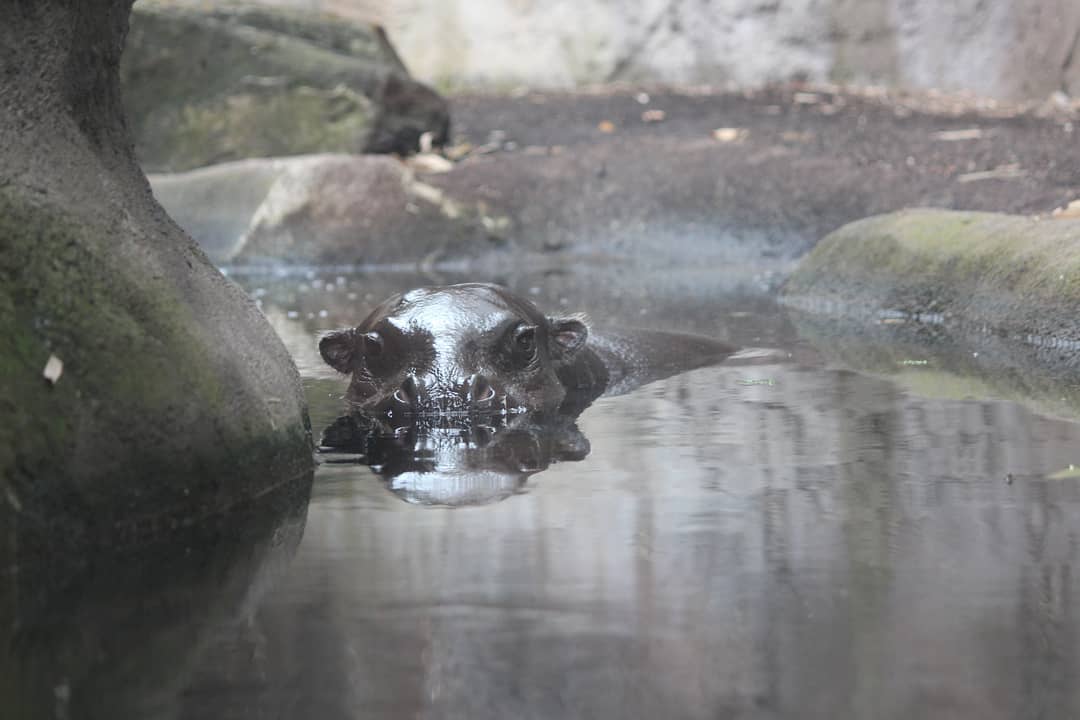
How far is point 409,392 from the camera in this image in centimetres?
513

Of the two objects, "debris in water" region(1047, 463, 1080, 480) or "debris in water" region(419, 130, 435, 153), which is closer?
"debris in water" region(1047, 463, 1080, 480)

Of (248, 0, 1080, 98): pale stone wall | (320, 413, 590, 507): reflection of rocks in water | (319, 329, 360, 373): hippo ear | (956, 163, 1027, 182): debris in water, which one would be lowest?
(248, 0, 1080, 98): pale stone wall

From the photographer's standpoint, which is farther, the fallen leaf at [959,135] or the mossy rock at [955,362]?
the fallen leaf at [959,135]

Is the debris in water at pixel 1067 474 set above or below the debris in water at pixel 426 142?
above

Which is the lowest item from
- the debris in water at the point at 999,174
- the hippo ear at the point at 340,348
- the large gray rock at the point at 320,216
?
the large gray rock at the point at 320,216

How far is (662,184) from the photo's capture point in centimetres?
1232

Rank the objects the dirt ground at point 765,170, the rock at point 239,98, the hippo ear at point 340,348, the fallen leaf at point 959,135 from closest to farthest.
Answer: the hippo ear at point 340,348
the dirt ground at point 765,170
the fallen leaf at point 959,135
the rock at point 239,98

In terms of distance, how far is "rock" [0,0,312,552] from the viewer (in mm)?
3248

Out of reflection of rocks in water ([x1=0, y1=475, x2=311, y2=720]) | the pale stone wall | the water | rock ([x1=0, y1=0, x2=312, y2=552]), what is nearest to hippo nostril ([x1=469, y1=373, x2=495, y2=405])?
the water

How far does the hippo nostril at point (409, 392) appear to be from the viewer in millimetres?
5125

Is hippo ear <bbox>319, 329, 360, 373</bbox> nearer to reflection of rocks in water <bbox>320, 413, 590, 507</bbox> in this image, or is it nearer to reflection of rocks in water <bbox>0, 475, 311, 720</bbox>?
reflection of rocks in water <bbox>320, 413, 590, 507</bbox>

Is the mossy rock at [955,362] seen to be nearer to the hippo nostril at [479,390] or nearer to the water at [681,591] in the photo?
the water at [681,591]

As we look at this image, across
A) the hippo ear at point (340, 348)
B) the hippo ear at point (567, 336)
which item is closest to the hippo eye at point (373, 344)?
the hippo ear at point (340, 348)

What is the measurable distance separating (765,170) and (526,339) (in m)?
7.01
